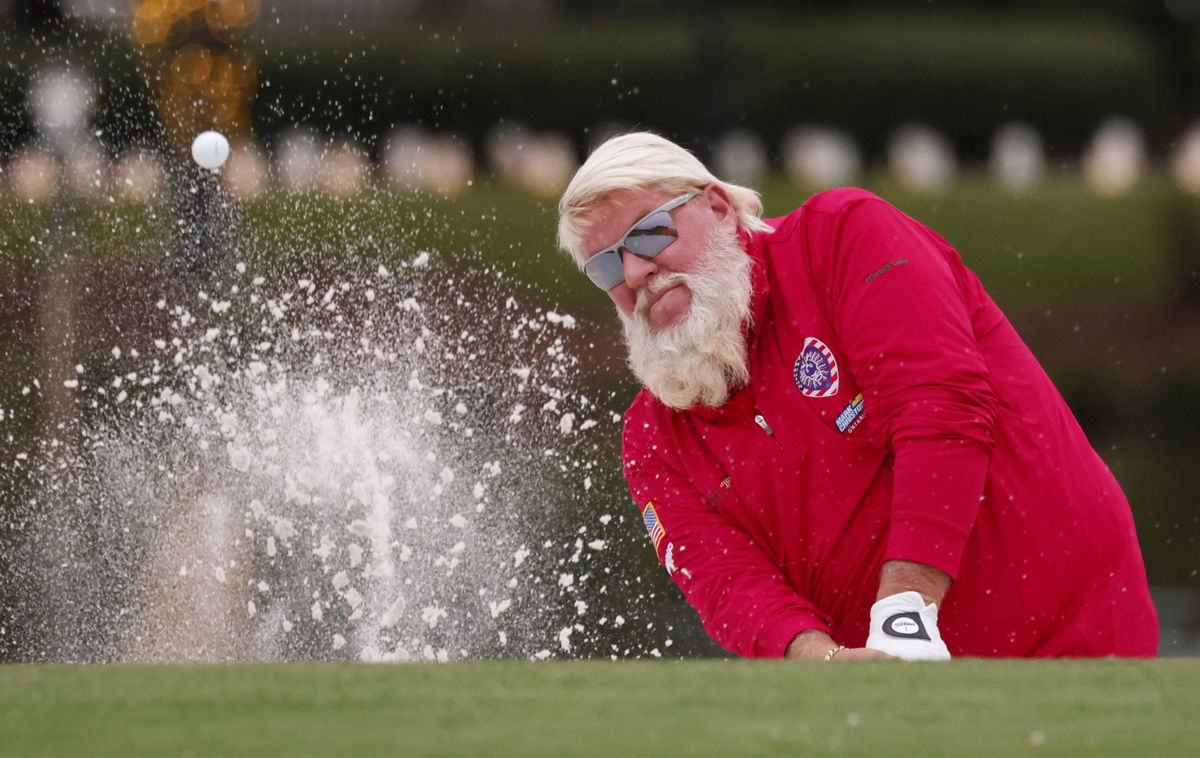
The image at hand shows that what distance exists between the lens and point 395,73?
19.0 m

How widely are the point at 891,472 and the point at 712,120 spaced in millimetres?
15570

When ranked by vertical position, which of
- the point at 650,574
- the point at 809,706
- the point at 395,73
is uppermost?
the point at 395,73

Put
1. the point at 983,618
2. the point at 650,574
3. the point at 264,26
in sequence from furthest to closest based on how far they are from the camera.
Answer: the point at 264,26, the point at 650,574, the point at 983,618

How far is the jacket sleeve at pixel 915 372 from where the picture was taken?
3.07m

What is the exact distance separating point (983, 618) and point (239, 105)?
16069mm

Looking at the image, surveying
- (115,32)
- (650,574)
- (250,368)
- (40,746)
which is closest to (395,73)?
A: (115,32)

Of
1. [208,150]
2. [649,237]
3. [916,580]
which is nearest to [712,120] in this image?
[208,150]

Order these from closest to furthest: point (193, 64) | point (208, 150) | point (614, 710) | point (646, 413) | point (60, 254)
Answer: point (614, 710) → point (646, 413) → point (208, 150) → point (60, 254) → point (193, 64)

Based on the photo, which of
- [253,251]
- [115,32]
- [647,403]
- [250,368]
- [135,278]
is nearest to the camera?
[647,403]

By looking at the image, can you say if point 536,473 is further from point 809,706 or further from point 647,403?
point 809,706

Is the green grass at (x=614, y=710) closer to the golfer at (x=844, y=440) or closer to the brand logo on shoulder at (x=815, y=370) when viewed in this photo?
the golfer at (x=844, y=440)

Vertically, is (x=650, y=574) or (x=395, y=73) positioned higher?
(x=395, y=73)

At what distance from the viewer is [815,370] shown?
11.1 ft

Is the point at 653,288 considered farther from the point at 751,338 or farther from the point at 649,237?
the point at 751,338
